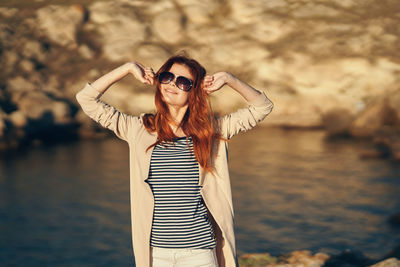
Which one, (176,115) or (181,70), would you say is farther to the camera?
(176,115)

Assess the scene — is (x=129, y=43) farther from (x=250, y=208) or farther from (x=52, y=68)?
(x=250, y=208)

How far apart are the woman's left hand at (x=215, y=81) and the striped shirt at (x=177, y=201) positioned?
0.45 m

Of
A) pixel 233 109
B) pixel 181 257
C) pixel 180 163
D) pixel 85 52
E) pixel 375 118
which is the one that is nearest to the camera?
pixel 181 257

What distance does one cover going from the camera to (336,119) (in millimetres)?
18844

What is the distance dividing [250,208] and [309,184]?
2343mm

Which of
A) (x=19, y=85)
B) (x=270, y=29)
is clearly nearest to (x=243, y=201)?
(x=19, y=85)

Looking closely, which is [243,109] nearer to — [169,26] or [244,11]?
[169,26]

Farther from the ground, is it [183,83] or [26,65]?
[26,65]

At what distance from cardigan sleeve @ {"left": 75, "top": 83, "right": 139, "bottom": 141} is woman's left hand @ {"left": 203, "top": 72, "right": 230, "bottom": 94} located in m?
0.53

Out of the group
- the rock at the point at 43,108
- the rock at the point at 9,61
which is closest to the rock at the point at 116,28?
the rock at the point at 9,61

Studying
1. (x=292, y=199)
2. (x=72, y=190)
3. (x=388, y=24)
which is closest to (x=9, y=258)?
(x=72, y=190)

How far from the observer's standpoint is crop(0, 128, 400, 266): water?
8680 mm

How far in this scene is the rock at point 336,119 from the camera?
18.5 m

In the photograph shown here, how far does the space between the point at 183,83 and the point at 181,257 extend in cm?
110
